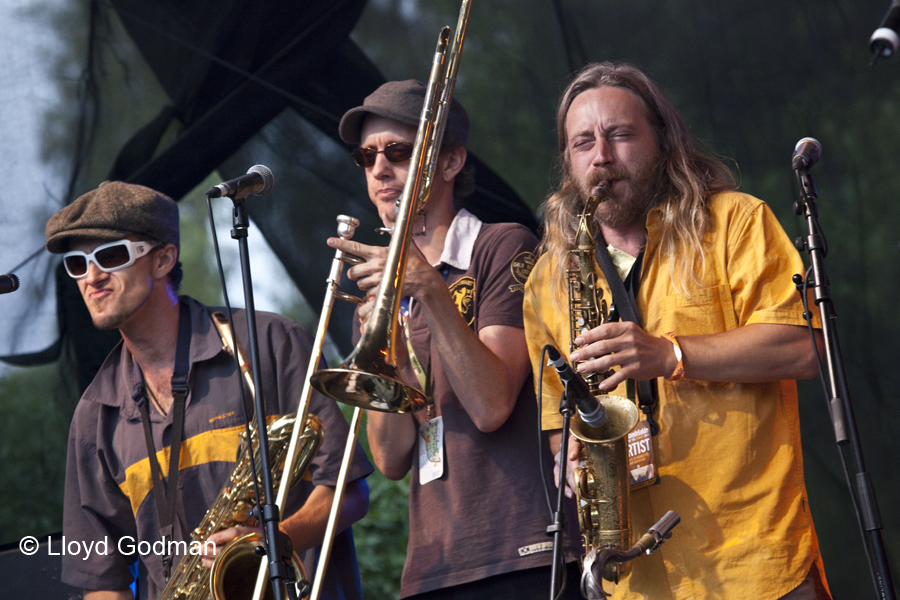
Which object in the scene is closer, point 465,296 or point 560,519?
point 560,519

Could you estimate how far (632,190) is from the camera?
2.56 m

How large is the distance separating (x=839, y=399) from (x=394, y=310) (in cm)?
108

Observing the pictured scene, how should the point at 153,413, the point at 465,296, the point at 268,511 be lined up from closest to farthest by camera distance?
the point at 268,511
the point at 465,296
the point at 153,413

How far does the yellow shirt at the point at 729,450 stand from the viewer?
2.08 meters

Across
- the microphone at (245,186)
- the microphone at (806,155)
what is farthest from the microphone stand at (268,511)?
the microphone at (806,155)

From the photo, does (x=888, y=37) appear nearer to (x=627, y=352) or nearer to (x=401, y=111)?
(x=627, y=352)

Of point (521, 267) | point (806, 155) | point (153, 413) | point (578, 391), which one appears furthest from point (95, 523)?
point (806, 155)

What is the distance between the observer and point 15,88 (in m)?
4.38

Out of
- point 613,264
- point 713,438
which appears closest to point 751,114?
point 613,264

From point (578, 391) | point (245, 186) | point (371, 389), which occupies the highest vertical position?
point (245, 186)

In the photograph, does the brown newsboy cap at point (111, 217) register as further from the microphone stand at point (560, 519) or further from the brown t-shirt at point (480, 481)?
the microphone stand at point (560, 519)

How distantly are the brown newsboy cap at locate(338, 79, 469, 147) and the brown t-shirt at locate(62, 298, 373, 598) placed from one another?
806 mm

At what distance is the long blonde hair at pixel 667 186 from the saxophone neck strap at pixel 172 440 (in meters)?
1.45

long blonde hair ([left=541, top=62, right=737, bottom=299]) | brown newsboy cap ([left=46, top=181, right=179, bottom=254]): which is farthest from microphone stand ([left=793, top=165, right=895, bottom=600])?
brown newsboy cap ([left=46, top=181, right=179, bottom=254])
